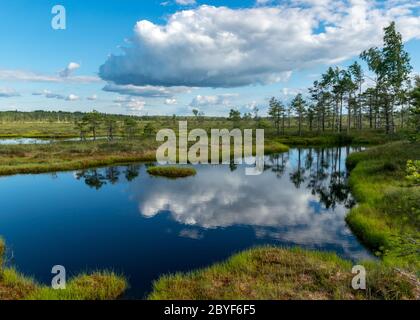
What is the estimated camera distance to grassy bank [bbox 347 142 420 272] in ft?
52.2

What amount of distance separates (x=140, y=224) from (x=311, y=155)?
164 ft

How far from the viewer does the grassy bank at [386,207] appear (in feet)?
52.2

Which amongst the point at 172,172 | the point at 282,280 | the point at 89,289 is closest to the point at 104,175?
the point at 172,172

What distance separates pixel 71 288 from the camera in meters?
13.5

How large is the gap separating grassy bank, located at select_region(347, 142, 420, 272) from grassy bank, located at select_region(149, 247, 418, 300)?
127 cm

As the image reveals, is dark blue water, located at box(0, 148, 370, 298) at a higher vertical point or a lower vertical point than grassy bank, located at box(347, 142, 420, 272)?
lower

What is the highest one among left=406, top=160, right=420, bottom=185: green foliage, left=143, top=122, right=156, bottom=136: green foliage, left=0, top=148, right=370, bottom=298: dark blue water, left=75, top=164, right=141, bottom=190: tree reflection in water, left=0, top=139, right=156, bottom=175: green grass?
left=143, top=122, right=156, bottom=136: green foliage

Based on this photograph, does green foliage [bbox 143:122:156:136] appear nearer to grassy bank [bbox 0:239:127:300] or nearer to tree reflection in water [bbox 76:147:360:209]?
tree reflection in water [bbox 76:147:360:209]

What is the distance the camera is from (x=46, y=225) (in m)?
24.7

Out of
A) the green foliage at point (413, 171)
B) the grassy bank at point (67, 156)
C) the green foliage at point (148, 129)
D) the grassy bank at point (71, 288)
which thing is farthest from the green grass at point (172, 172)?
the green foliage at point (148, 129)

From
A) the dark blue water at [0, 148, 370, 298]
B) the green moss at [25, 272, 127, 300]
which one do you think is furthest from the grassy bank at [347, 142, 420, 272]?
the green moss at [25, 272, 127, 300]

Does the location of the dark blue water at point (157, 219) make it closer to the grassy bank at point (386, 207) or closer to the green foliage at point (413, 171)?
the grassy bank at point (386, 207)

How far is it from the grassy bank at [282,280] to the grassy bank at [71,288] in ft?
6.48
